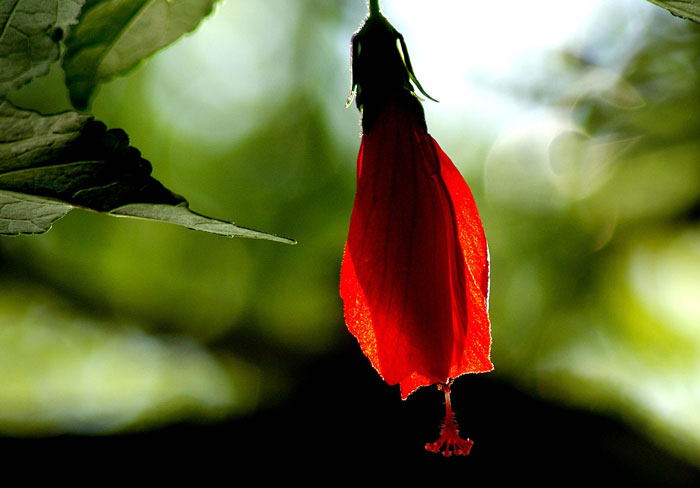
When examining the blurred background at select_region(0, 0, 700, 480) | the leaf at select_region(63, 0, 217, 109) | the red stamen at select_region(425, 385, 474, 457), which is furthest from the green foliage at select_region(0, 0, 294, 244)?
the blurred background at select_region(0, 0, 700, 480)

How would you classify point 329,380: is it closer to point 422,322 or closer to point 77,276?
point 77,276

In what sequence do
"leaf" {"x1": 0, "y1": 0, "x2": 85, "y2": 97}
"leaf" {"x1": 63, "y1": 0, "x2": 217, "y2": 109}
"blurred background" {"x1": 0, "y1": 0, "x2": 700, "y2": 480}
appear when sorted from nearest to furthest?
"leaf" {"x1": 0, "y1": 0, "x2": 85, "y2": 97} < "leaf" {"x1": 63, "y1": 0, "x2": 217, "y2": 109} < "blurred background" {"x1": 0, "y1": 0, "x2": 700, "y2": 480}

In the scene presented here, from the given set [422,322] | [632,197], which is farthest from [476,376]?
[422,322]

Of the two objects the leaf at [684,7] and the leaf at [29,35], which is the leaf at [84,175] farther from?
the leaf at [684,7]

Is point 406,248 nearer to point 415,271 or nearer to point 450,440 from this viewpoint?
point 415,271

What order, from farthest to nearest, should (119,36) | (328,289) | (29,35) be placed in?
1. (328,289)
2. (119,36)
3. (29,35)

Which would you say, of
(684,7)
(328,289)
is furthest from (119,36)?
(328,289)

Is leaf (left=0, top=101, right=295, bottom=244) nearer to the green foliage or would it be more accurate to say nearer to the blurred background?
the green foliage
